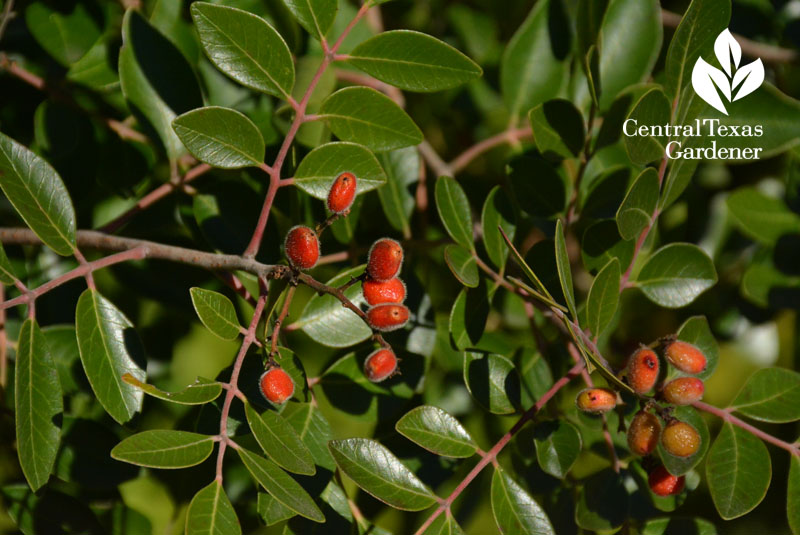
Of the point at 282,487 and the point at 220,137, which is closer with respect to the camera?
the point at 282,487

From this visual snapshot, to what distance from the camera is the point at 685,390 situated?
1055 mm

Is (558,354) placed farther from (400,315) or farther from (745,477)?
(400,315)

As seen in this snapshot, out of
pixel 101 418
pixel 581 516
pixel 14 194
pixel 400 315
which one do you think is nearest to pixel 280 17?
pixel 14 194

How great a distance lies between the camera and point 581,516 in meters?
1.23

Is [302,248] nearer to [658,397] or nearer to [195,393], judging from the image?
[195,393]

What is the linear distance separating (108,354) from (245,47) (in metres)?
0.53

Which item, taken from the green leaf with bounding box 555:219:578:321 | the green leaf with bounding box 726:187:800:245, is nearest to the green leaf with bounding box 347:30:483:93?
the green leaf with bounding box 555:219:578:321

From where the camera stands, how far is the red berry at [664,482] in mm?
1169

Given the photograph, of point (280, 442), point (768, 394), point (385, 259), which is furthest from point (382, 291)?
point (768, 394)

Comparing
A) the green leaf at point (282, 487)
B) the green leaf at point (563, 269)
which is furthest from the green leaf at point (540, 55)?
the green leaf at point (282, 487)

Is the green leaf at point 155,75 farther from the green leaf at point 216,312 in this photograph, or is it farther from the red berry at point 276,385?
the red berry at point 276,385

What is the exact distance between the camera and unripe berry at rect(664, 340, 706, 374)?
1106 mm

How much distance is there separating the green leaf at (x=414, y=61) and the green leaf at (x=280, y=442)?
565 mm

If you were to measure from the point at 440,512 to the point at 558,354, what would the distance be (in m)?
0.51
